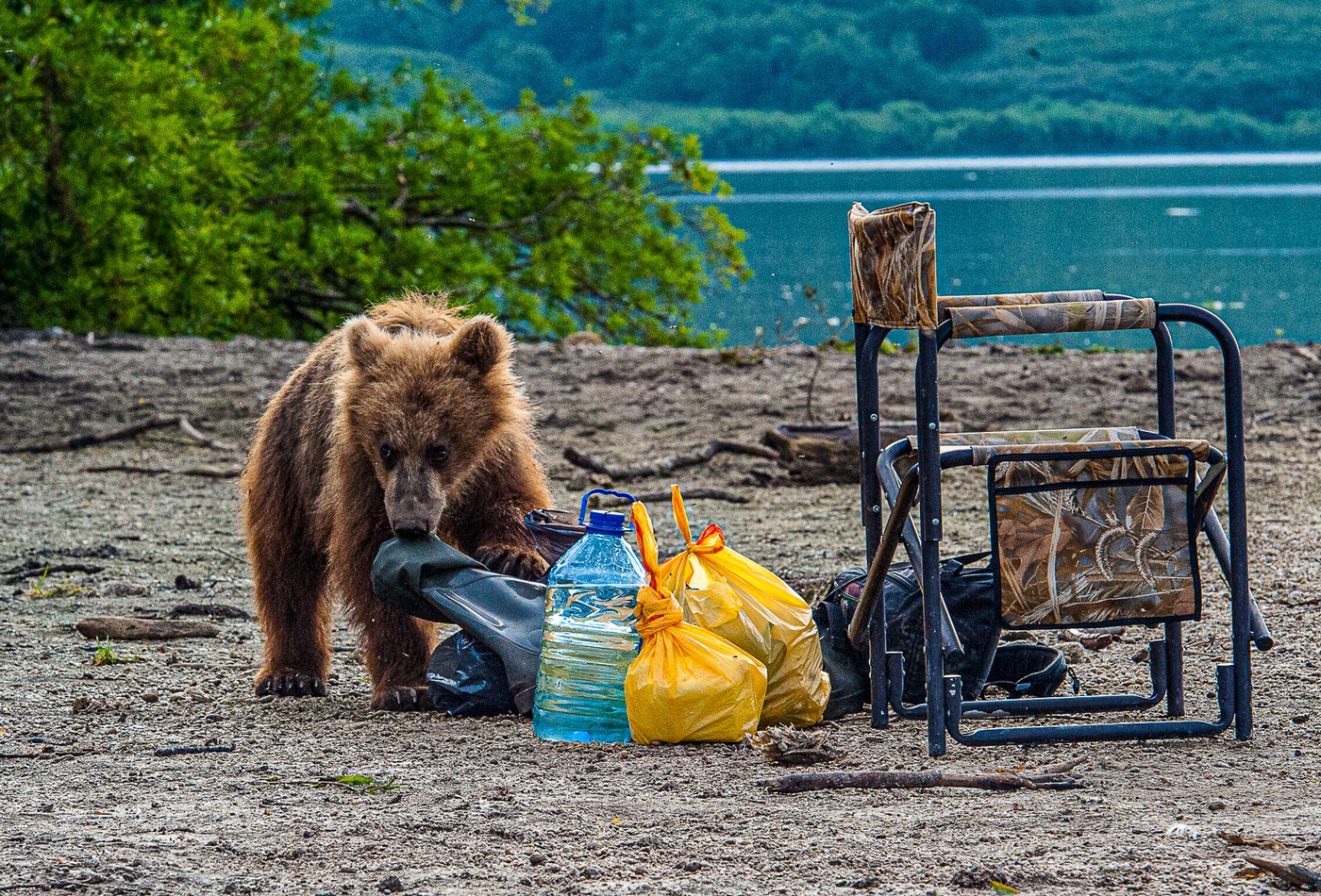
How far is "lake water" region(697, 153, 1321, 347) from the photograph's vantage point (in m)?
25.4

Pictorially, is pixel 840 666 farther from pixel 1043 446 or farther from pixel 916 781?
pixel 1043 446

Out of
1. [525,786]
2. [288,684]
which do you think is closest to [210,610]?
[288,684]

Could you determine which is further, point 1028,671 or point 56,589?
point 56,589

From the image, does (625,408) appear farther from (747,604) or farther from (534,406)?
(747,604)

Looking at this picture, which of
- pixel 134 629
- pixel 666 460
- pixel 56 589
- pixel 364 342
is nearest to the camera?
pixel 364 342

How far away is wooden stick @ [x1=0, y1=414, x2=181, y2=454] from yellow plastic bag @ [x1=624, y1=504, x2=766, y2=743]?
25.8ft

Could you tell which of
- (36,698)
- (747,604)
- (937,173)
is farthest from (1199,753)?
(937,173)

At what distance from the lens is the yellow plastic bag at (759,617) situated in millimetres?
4531

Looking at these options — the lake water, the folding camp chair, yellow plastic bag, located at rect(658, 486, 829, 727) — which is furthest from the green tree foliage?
the folding camp chair

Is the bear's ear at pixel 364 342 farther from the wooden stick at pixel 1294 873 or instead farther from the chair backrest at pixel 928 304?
the wooden stick at pixel 1294 873

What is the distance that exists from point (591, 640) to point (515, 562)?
785mm

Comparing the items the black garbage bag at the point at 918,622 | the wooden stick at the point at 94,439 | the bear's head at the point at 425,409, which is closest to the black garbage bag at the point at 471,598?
the bear's head at the point at 425,409

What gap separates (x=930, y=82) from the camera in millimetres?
135250

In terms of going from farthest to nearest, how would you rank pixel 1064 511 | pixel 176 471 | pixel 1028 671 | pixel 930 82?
pixel 930 82 < pixel 176 471 < pixel 1028 671 < pixel 1064 511
